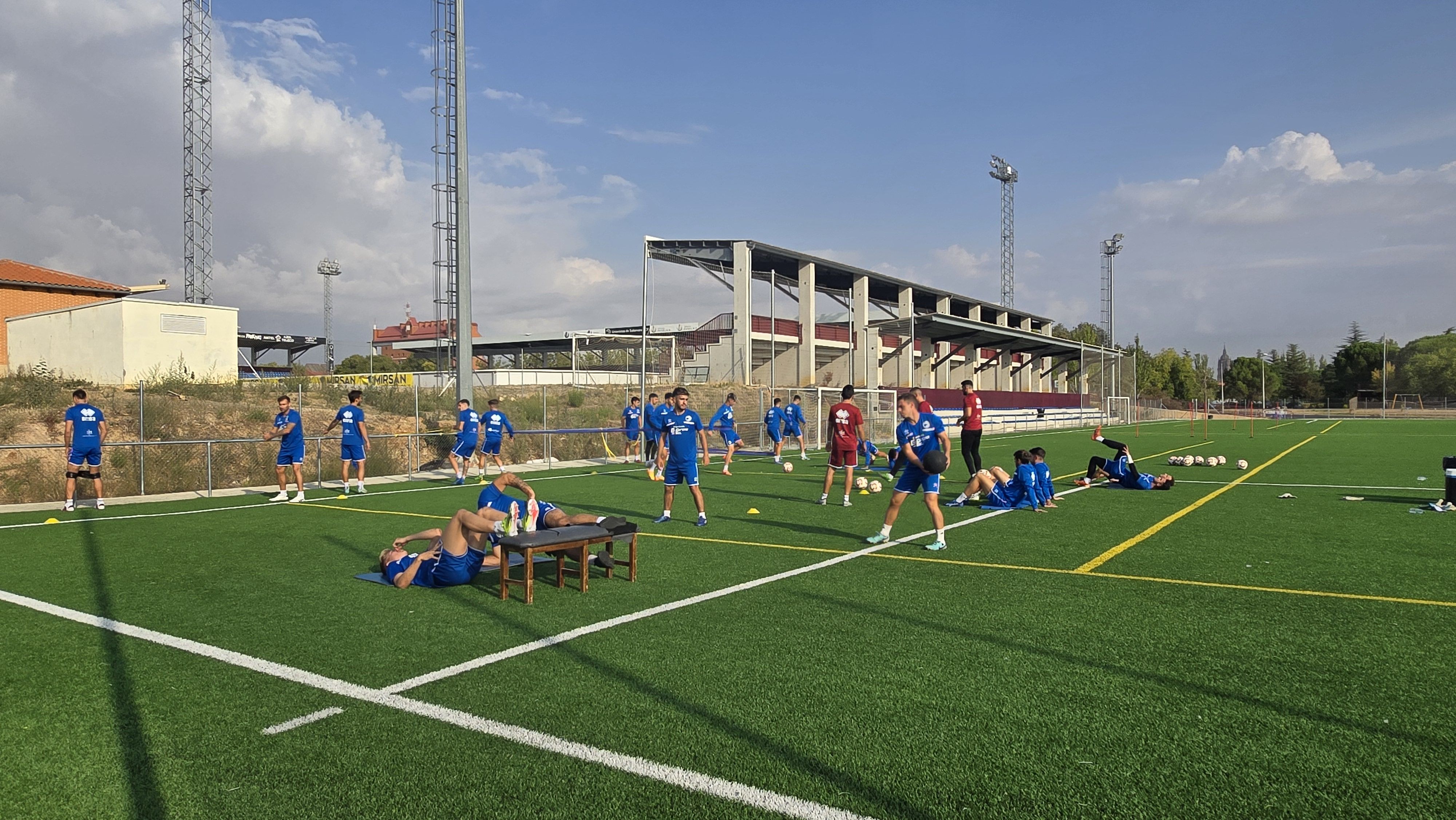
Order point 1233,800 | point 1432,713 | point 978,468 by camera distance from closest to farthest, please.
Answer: point 1233,800
point 1432,713
point 978,468

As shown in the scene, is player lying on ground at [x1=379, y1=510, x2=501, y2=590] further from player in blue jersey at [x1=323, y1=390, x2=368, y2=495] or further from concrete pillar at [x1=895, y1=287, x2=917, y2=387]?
concrete pillar at [x1=895, y1=287, x2=917, y2=387]

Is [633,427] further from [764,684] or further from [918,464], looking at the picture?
[764,684]

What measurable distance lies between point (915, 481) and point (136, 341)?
1127 inches

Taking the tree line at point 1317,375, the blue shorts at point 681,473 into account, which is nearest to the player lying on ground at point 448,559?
the blue shorts at point 681,473

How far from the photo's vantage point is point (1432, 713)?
4.27 meters

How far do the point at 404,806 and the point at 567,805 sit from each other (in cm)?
69

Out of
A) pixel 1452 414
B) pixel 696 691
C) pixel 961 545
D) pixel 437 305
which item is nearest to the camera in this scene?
pixel 696 691

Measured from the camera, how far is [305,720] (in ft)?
14.3

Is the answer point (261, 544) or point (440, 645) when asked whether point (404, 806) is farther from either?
point (261, 544)

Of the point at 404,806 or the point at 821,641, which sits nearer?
the point at 404,806

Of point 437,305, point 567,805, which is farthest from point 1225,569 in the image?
point 437,305

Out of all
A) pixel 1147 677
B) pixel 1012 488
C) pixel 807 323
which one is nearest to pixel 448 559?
pixel 1147 677

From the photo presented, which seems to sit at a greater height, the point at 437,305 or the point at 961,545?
the point at 437,305

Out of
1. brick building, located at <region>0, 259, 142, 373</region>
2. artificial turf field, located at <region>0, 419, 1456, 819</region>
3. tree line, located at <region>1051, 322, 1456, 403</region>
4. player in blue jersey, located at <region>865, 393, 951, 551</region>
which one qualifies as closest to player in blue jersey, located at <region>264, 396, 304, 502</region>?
artificial turf field, located at <region>0, 419, 1456, 819</region>
